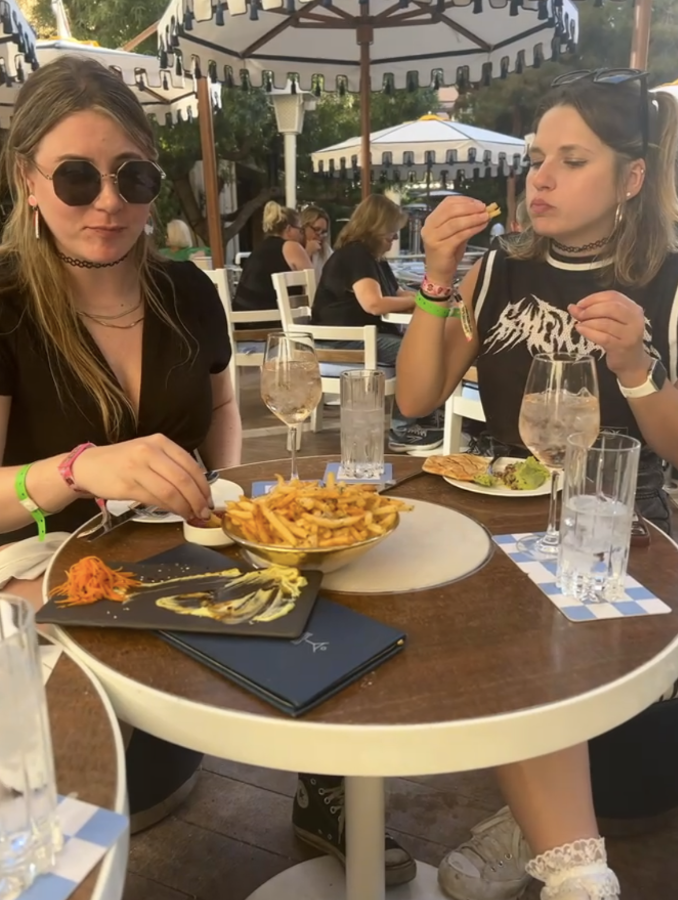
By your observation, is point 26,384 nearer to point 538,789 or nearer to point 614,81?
point 538,789

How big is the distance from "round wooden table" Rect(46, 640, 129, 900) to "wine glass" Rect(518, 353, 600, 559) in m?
0.65

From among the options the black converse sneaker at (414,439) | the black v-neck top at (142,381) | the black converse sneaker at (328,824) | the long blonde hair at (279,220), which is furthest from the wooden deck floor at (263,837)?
the long blonde hair at (279,220)

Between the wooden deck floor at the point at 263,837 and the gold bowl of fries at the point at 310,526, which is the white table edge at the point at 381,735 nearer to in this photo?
the gold bowl of fries at the point at 310,526

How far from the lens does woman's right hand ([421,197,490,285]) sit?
1469 mm

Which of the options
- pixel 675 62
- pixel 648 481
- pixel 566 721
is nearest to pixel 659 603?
pixel 566 721

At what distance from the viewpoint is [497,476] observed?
1.42 meters

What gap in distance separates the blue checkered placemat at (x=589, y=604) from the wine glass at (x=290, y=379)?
1.65ft

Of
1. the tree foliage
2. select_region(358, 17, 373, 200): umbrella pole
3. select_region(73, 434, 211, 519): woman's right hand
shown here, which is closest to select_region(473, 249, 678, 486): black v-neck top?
select_region(73, 434, 211, 519): woman's right hand

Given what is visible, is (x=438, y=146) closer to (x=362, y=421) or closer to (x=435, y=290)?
(x=435, y=290)

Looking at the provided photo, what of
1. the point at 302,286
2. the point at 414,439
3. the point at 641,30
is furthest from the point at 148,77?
the point at 641,30

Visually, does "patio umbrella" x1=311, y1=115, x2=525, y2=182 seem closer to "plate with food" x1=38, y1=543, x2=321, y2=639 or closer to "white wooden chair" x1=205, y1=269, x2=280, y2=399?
"white wooden chair" x1=205, y1=269, x2=280, y2=399

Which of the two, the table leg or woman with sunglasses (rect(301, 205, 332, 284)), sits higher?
woman with sunglasses (rect(301, 205, 332, 284))

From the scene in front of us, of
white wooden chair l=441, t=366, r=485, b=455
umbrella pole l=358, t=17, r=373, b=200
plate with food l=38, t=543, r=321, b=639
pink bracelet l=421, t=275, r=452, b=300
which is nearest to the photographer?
plate with food l=38, t=543, r=321, b=639

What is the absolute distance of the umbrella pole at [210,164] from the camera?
515 centimetres
